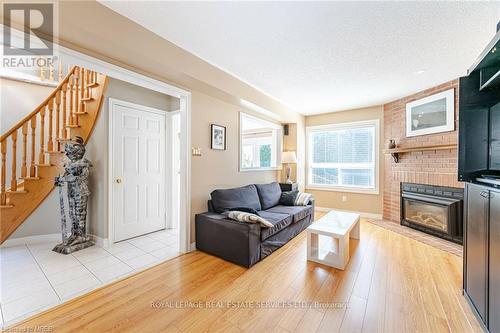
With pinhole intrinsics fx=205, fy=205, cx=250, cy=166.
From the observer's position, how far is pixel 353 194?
192 inches

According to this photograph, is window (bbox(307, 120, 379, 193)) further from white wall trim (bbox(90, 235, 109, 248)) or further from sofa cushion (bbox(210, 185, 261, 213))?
white wall trim (bbox(90, 235, 109, 248))

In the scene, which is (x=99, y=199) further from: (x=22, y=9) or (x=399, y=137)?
(x=399, y=137)

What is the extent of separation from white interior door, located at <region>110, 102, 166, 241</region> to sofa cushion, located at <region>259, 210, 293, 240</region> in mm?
1978

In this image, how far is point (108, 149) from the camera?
119 inches

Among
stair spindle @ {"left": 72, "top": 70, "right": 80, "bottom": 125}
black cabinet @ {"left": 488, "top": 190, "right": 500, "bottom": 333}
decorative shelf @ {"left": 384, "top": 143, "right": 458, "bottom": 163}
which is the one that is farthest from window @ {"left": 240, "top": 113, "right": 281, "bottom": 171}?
black cabinet @ {"left": 488, "top": 190, "right": 500, "bottom": 333}

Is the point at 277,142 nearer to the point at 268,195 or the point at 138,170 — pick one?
the point at 268,195

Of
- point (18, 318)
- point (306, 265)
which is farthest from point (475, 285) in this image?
point (18, 318)

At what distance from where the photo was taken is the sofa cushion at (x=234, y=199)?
9.82 ft

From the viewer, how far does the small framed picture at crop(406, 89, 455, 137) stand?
330 centimetres

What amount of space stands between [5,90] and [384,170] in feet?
22.8

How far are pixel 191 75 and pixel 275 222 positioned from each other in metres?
2.18

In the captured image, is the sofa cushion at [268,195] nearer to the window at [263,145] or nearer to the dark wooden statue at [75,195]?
the window at [263,145]

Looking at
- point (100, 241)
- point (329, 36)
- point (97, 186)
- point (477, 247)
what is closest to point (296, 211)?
point (477, 247)

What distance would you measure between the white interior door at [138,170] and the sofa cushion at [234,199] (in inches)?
49.7
